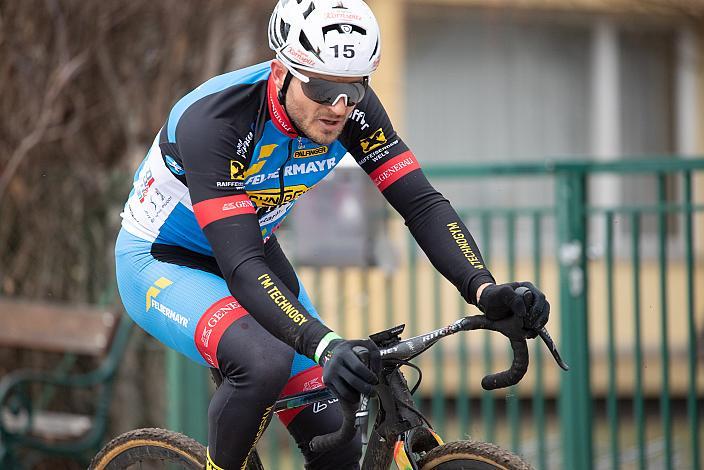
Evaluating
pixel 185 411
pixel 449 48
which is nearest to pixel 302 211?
pixel 185 411

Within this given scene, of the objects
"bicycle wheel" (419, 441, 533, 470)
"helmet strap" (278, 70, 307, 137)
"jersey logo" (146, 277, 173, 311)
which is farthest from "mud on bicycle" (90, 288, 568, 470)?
"helmet strap" (278, 70, 307, 137)

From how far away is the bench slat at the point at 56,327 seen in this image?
21.7 feet

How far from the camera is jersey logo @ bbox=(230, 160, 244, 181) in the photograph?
3389 millimetres

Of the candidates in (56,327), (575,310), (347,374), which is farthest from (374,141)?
(56,327)

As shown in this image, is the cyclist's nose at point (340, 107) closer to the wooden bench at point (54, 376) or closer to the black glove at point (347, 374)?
the black glove at point (347, 374)

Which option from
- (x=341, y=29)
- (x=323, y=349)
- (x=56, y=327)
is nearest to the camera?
(x=323, y=349)

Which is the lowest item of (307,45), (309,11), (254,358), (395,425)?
(395,425)

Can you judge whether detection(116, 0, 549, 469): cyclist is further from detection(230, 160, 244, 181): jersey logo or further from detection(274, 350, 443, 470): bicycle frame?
detection(274, 350, 443, 470): bicycle frame

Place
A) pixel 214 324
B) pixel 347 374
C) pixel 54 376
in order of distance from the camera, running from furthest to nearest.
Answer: pixel 54 376
pixel 214 324
pixel 347 374

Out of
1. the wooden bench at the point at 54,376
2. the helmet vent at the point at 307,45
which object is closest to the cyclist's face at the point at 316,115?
the helmet vent at the point at 307,45

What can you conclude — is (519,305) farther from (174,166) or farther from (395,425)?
(174,166)

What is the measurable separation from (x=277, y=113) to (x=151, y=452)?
1.30m

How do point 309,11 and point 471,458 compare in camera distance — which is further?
point 309,11

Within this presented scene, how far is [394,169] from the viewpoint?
376 centimetres
